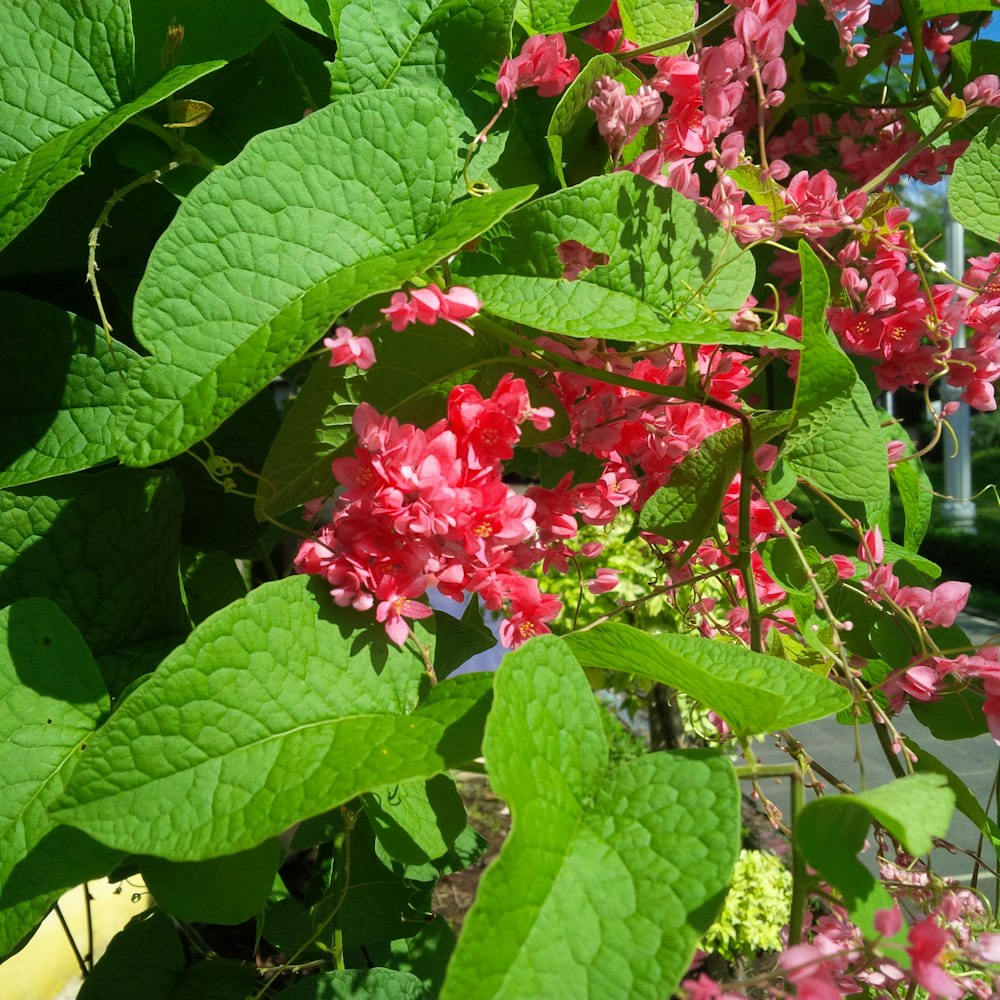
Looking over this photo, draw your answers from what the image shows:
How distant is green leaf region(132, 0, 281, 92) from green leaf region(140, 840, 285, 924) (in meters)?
0.45

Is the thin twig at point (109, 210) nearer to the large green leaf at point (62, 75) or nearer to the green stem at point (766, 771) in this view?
the large green leaf at point (62, 75)

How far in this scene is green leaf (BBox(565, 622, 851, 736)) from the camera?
1.25 ft

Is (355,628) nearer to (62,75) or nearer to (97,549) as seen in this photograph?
(97,549)

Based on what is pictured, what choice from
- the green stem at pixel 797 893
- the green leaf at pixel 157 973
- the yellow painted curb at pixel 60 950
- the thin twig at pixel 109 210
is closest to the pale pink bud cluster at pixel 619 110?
the thin twig at pixel 109 210

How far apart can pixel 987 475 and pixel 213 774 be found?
519 inches

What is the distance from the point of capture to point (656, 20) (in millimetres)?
574

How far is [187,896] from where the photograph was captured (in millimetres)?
490

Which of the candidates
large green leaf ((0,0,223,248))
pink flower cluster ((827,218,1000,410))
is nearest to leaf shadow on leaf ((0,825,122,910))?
large green leaf ((0,0,223,248))

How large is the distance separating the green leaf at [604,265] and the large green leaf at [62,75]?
0.20 meters

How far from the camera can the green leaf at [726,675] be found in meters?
0.38

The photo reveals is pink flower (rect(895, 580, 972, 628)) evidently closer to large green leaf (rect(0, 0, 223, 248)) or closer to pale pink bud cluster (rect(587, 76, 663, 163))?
pale pink bud cluster (rect(587, 76, 663, 163))

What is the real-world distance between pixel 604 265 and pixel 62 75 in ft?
1.08

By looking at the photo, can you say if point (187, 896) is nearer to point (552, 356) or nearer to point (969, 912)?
point (552, 356)

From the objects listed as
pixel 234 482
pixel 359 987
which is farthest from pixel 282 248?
pixel 359 987
